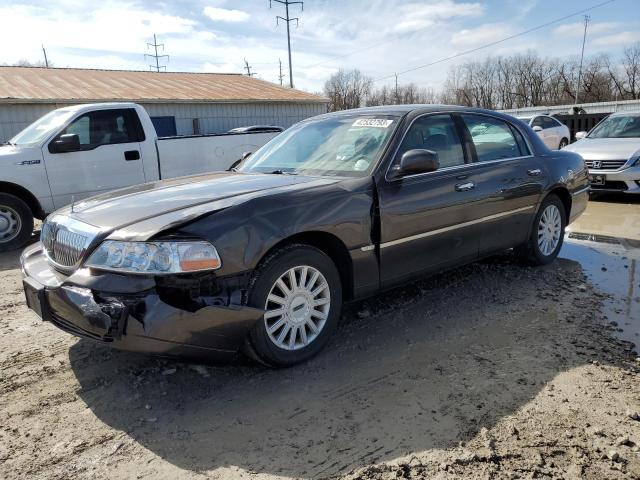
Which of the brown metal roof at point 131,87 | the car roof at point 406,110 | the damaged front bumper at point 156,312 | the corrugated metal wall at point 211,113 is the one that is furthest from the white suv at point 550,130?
the damaged front bumper at point 156,312

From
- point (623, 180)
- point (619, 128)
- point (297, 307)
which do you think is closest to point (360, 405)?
point (297, 307)

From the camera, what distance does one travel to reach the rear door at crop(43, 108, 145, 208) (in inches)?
294

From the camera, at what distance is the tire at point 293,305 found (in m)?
3.11

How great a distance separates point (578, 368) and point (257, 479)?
221cm

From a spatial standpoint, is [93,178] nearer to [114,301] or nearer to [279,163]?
[279,163]

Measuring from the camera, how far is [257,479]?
2363mm

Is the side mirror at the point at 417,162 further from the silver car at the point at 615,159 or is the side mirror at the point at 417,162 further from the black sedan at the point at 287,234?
the silver car at the point at 615,159

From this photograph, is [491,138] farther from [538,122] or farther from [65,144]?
[538,122]

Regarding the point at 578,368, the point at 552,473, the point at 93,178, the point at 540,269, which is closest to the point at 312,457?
the point at 552,473

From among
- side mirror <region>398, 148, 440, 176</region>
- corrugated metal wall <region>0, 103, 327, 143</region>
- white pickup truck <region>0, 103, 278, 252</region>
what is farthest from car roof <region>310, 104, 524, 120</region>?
corrugated metal wall <region>0, 103, 327, 143</region>

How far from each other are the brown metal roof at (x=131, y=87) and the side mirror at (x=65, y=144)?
11.3 meters

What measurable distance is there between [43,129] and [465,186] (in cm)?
640

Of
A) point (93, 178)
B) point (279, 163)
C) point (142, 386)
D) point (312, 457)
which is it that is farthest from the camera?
point (93, 178)

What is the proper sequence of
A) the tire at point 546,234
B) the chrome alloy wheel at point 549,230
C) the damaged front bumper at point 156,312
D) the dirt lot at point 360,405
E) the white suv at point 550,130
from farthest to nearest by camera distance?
the white suv at point 550,130 < the chrome alloy wheel at point 549,230 < the tire at point 546,234 < the damaged front bumper at point 156,312 < the dirt lot at point 360,405
